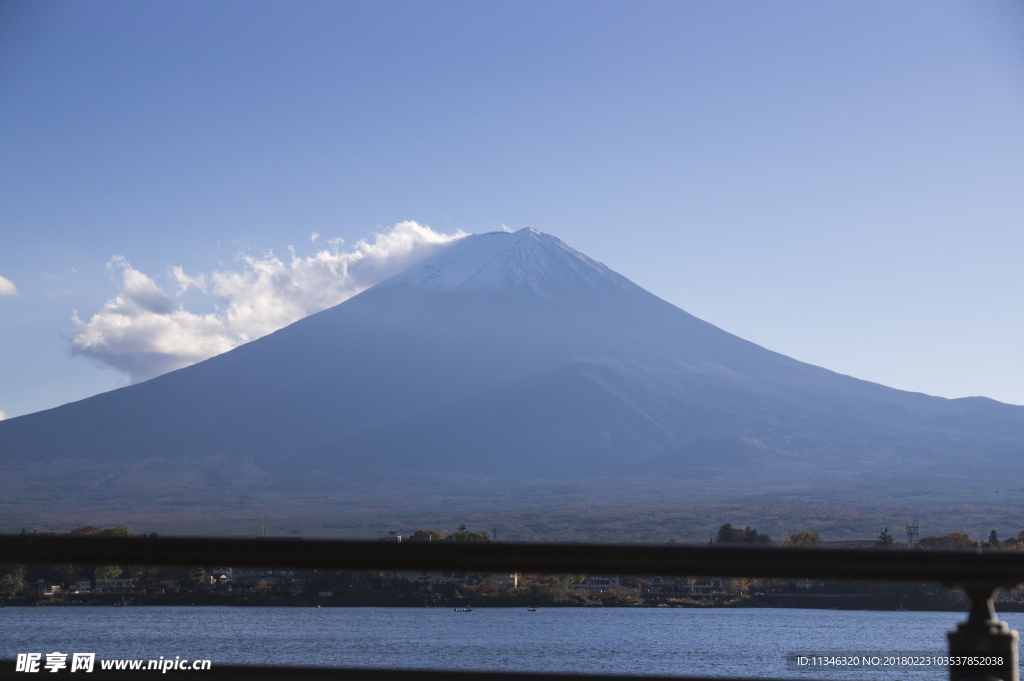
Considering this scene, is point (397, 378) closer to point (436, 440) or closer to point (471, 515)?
point (436, 440)

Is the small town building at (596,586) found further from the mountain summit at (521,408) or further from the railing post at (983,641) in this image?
the mountain summit at (521,408)

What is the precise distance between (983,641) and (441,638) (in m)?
9.17

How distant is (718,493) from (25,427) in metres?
131

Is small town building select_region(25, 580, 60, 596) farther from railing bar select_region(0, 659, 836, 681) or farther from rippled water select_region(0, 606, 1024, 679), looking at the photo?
railing bar select_region(0, 659, 836, 681)

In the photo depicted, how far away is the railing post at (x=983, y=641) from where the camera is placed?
1485mm

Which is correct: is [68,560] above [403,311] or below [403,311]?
below

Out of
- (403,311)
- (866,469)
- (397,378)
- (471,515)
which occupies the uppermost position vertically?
(403,311)

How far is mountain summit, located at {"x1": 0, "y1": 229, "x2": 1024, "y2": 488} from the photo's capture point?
141875 millimetres

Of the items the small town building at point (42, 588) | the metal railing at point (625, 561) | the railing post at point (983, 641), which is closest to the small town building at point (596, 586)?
the metal railing at point (625, 561)

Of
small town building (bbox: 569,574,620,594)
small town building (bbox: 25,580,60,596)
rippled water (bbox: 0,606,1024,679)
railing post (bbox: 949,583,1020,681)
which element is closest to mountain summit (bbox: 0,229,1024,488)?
rippled water (bbox: 0,606,1024,679)

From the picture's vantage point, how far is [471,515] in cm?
10588

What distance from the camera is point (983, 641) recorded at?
1504 millimetres

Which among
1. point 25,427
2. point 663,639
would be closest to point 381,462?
point 25,427

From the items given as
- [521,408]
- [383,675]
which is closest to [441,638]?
[383,675]
